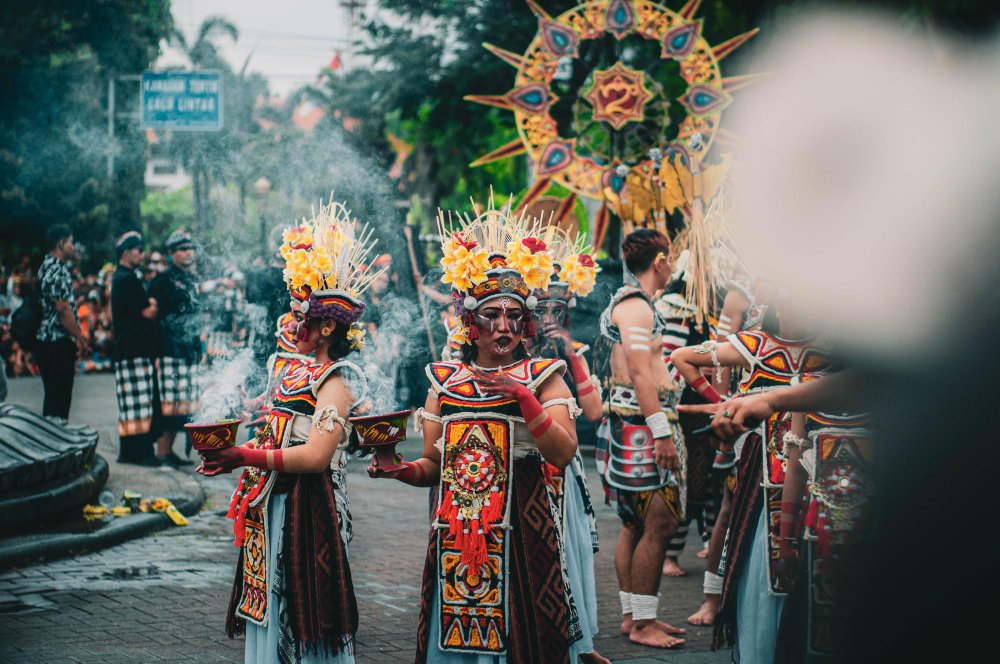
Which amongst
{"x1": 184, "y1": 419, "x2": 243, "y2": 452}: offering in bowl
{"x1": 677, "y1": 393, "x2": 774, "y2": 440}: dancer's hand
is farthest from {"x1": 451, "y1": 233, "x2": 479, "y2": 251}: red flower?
{"x1": 677, "y1": 393, "x2": 774, "y2": 440}: dancer's hand

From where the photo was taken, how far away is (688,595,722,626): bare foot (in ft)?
20.9

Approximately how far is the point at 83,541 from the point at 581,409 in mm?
4388

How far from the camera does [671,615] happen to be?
6.60 meters

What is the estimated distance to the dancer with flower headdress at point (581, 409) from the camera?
475cm

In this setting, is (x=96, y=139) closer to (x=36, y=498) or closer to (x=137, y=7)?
(x=137, y=7)

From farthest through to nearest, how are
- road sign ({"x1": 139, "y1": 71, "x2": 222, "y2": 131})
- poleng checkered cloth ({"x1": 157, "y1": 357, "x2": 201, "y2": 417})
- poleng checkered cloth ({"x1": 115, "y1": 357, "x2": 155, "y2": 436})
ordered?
road sign ({"x1": 139, "y1": 71, "x2": 222, "y2": 131}) → poleng checkered cloth ({"x1": 157, "y1": 357, "x2": 201, "y2": 417}) → poleng checkered cloth ({"x1": 115, "y1": 357, "x2": 155, "y2": 436})

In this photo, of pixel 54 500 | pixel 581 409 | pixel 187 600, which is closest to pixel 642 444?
pixel 581 409

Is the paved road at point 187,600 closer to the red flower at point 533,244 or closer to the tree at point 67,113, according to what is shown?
the red flower at point 533,244

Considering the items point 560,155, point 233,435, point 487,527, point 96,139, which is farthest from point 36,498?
point 96,139

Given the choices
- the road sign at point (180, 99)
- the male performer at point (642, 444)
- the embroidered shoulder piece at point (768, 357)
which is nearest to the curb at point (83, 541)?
the male performer at point (642, 444)

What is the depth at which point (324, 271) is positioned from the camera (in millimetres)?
4680

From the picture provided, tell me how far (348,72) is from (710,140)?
10.6 meters

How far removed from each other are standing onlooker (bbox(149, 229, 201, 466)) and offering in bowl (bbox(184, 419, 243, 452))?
7.16 metres

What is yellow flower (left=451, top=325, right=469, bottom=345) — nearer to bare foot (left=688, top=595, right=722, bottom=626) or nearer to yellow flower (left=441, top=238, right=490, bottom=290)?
yellow flower (left=441, top=238, right=490, bottom=290)
